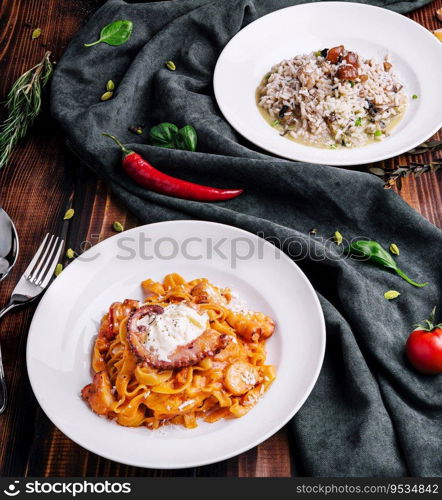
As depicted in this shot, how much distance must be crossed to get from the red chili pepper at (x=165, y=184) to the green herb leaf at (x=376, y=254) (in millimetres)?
922

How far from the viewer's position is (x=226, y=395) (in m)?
3.24

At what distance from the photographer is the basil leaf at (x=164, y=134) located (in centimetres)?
462

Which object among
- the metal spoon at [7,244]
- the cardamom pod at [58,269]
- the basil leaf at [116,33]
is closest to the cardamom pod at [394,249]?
the cardamom pod at [58,269]

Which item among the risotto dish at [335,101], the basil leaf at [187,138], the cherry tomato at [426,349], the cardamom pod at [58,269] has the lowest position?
the cherry tomato at [426,349]

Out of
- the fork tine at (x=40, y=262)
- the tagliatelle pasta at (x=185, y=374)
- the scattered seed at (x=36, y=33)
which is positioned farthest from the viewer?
the scattered seed at (x=36, y=33)

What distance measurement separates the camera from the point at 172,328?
3.26 m

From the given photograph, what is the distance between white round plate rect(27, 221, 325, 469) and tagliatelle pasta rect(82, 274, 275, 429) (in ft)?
0.21

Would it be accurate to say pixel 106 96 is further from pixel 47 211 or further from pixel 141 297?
pixel 141 297

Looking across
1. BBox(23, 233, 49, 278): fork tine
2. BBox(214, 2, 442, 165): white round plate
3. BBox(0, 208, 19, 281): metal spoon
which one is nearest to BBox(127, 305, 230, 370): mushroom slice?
BBox(23, 233, 49, 278): fork tine

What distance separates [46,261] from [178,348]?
1309mm

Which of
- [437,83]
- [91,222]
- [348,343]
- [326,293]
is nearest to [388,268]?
[326,293]

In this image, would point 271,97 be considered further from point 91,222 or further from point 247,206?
point 91,222

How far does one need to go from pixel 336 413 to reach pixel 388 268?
1040 mm

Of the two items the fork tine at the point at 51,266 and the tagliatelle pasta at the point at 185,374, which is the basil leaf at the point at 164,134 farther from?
the tagliatelle pasta at the point at 185,374
